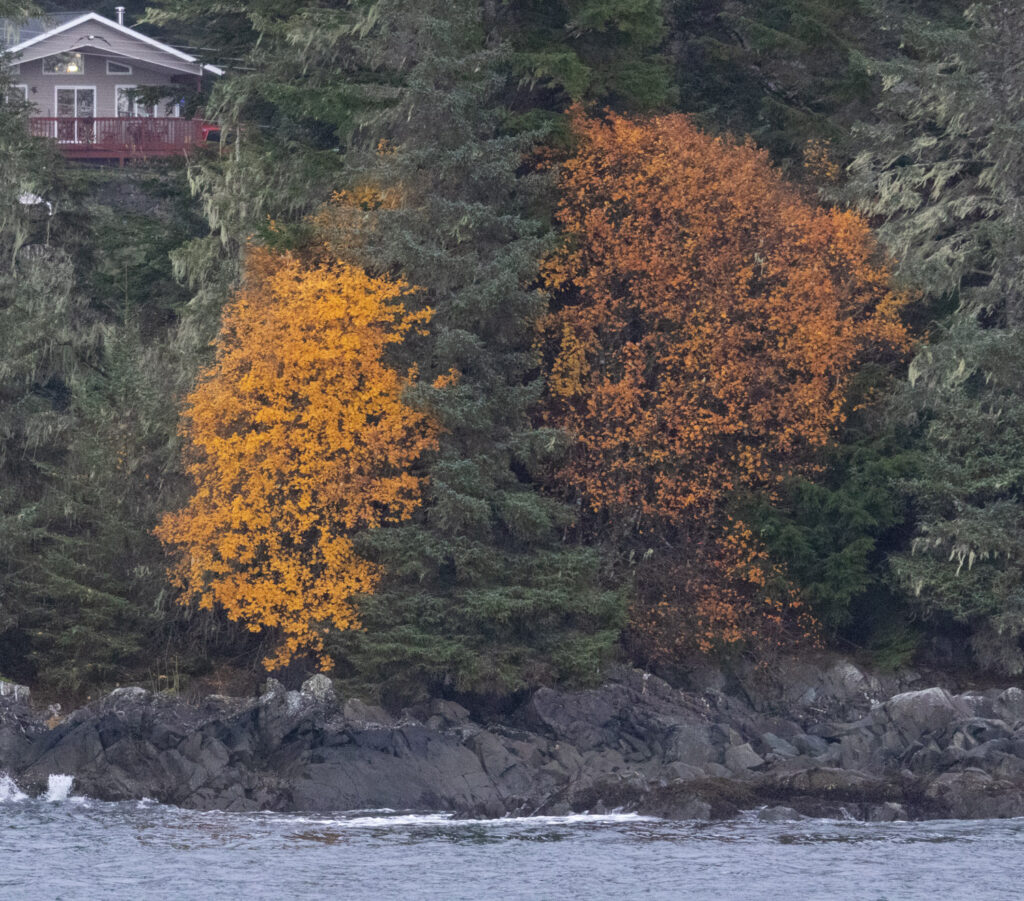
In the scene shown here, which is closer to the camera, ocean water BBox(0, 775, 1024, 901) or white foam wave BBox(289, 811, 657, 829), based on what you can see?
ocean water BBox(0, 775, 1024, 901)

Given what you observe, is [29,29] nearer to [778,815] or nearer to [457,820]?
[457,820]

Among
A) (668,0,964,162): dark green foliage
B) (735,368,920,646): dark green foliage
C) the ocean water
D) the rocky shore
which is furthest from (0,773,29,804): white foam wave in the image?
(668,0,964,162): dark green foliage

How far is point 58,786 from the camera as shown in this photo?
28.8m

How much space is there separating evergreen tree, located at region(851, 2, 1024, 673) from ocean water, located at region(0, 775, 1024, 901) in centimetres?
616

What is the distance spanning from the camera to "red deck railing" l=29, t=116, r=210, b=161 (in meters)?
49.8

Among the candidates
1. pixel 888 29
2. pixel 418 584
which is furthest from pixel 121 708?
pixel 888 29

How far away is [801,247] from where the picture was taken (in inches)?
1380

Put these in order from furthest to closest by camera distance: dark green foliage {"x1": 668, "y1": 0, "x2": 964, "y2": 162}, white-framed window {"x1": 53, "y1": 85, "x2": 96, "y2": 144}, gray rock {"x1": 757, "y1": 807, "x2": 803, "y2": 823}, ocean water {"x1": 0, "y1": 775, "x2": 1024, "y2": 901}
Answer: white-framed window {"x1": 53, "y1": 85, "x2": 96, "y2": 144} → dark green foliage {"x1": 668, "y1": 0, "x2": 964, "y2": 162} → gray rock {"x1": 757, "y1": 807, "x2": 803, "y2": 823} → ocean water {"x1": 0, "y1": 775, "x2": 1024, "y2": 901}

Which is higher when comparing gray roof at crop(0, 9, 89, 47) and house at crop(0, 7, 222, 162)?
gray roof at crop(0, 9, 89, 47)

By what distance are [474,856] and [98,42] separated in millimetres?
35053

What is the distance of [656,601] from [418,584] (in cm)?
474

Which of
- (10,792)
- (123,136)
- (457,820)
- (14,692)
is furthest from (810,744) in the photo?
(123,136)

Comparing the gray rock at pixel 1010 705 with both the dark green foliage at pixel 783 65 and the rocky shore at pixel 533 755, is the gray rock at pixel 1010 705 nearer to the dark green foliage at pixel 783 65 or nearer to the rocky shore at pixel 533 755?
the rocky shore at pixel 533 755

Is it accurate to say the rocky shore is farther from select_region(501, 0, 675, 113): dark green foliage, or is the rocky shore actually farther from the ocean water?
select_region(501, 0, 675, 113): dark green foliage
